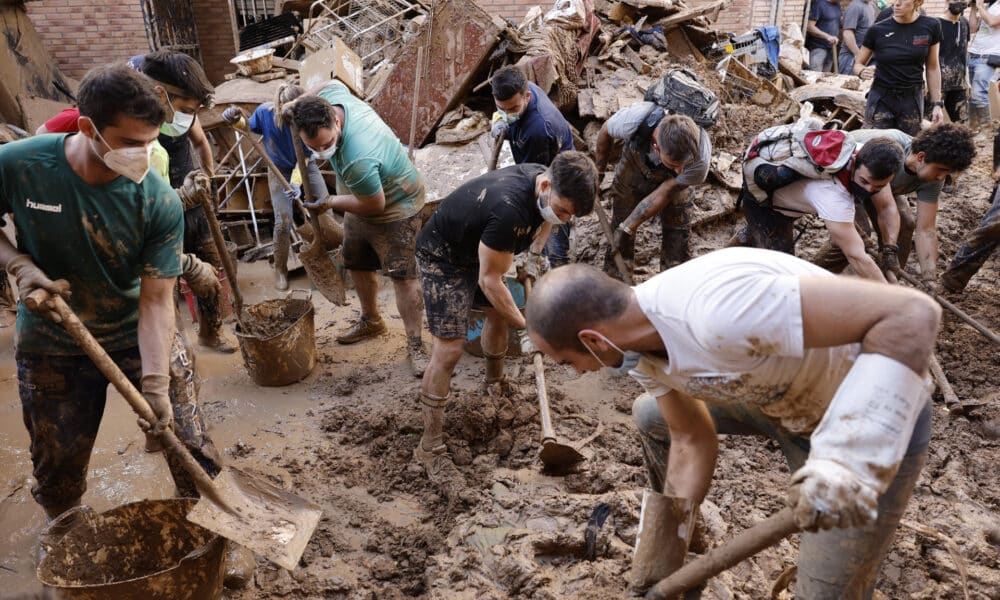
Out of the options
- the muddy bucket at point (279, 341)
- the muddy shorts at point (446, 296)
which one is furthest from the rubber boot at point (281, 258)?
the muddy shorts at point (446, 296)

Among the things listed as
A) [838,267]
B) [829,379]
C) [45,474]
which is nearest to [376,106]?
[838,267]

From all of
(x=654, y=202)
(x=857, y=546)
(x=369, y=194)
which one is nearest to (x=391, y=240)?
(x=369, y=194)

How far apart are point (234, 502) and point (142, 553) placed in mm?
481

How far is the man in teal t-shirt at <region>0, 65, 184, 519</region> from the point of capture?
232 centimetres

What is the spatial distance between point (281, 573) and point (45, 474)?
106cm

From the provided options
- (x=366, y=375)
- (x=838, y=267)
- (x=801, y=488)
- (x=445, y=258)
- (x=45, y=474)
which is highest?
(x=801, y=488)

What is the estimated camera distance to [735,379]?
1.85m

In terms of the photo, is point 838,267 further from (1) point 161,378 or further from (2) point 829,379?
(1) point 161,378

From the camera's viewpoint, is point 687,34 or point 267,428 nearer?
point 267,428

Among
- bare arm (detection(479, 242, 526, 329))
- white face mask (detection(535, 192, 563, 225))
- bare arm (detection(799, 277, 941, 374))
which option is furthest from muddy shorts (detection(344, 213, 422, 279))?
bare arm (detection(799, 277, 941, 374))

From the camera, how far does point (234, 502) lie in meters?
2.69

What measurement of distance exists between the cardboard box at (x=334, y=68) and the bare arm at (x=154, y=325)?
184 inches

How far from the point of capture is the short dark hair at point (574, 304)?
1.84 m

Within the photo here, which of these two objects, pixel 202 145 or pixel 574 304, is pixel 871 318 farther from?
pixel 202 145
